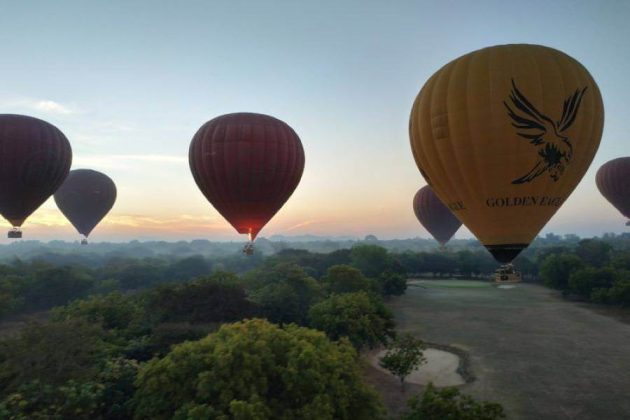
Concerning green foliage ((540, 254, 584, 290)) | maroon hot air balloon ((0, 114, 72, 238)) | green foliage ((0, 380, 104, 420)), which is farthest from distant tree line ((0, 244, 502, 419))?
green foliage ((540, 254, 584, 290))

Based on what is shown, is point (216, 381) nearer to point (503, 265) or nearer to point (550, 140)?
point (503, 265)

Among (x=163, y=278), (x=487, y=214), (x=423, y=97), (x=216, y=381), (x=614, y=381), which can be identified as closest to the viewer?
(x=216, y=381)

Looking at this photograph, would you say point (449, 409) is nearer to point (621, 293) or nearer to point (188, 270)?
point (621, 293)

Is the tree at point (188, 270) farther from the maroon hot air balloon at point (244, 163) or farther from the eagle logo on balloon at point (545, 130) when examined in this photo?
the eagle logo on balloon at point (545, 130)

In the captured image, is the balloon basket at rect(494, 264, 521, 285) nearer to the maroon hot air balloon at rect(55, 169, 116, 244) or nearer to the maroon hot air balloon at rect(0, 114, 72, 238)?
the maroon hot air balloon at rect(0, 114, 72, 238)

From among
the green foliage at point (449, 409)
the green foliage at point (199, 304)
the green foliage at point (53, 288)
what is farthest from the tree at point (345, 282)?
the green foliage at point (53, 288)

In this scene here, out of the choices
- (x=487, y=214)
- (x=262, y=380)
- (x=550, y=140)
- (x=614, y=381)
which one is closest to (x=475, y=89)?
(x=550, y=140)
